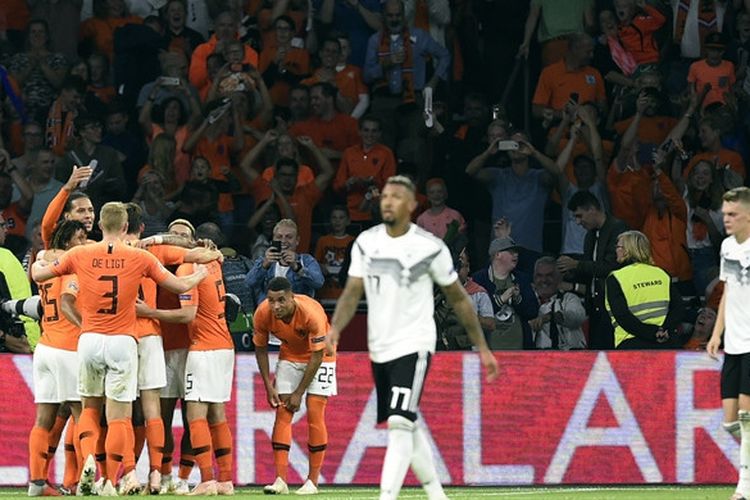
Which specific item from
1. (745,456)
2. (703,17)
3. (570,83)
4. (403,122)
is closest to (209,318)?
(745,456)

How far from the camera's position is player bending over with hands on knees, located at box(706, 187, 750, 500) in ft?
46.6

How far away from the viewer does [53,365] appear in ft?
52.6

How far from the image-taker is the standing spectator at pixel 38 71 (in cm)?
2288

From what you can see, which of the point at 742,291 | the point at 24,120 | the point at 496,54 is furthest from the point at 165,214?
the point at 742,291

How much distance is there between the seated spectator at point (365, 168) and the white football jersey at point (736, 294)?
25.0ft

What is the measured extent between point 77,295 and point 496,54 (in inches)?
347

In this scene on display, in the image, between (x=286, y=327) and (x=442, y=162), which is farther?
(x=442, y=162)

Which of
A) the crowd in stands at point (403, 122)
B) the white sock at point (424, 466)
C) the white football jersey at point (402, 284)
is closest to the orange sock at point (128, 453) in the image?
the white football jersey at point (402, 284)

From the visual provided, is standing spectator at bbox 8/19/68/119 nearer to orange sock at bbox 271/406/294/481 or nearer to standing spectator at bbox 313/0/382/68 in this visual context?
standing spectator at bbox 313/0/382/68

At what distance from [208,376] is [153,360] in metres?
0.54

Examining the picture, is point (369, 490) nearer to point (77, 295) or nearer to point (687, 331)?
point (77, 295)

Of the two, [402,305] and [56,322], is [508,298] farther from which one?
[402,305]

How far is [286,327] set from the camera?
1634cm

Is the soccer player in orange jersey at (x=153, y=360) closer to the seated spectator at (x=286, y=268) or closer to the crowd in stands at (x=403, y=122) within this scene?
the seated spectator at (x=286, y=268)
